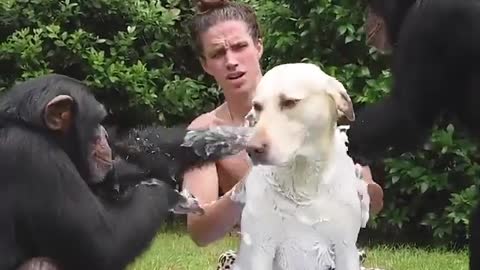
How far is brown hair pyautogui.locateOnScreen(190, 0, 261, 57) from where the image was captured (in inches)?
126

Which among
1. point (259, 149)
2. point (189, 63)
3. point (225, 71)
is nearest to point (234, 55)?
point (225, 71)

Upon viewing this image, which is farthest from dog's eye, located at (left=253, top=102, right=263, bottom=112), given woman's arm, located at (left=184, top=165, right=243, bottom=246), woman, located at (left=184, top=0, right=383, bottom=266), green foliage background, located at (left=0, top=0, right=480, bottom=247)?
green foliage background, located at (left=0, top=0, right=480, bottom=247)

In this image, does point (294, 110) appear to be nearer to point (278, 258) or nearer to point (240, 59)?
point (278, 258)

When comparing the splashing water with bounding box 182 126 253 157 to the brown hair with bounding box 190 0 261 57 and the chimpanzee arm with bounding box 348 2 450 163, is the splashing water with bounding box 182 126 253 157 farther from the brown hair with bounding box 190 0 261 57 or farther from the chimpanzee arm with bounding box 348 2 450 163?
the brown hair with bounding box 190 0 261 57

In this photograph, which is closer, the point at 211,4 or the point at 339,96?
the point at 339,96

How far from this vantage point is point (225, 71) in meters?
3.16

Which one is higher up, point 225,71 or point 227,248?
point 225,71

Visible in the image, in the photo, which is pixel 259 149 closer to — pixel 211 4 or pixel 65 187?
pixel 65 187

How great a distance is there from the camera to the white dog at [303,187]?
2355 mm

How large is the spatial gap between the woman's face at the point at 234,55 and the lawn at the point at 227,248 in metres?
Answer: 2.07

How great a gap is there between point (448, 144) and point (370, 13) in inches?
110

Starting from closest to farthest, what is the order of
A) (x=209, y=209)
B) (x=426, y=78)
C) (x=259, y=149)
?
(x=259, y=149) → (x=426, y=78) → (x=209, y=209)

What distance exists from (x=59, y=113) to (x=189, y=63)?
4377 mm

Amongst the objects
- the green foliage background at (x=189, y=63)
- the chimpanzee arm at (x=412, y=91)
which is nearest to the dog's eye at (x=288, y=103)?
the chimpanzee arm at (x=412, y=91)
